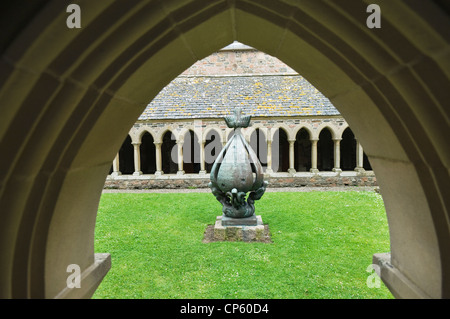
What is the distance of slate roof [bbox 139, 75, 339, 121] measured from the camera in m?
13.5

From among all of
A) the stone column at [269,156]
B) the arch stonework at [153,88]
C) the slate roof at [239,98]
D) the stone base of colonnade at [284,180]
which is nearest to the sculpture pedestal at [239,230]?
the arch stonework at [153,88]

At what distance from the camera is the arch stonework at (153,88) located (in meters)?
0.94

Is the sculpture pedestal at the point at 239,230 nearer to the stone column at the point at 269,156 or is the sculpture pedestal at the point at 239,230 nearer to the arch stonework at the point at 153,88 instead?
the arch stonework at the point at 153,88

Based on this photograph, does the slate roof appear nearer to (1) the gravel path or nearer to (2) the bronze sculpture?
(1) the gravel path

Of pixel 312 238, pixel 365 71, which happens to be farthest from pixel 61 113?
pixel 312 238

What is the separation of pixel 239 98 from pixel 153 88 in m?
12.8

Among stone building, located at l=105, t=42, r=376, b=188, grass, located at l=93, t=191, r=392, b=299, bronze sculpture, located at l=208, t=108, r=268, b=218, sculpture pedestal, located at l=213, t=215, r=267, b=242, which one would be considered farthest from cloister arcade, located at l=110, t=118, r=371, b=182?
sculpture pedestal, located at l=213, t=215, r=267, b=242

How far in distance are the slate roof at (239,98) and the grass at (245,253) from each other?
17.0 ft

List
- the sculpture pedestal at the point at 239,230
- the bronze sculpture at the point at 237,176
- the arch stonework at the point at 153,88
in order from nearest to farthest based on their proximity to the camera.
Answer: the arch stonework at the point at 153,88
the sculpture pedestal at the point at 239,230
the bronze sculpture at the point at 237,176

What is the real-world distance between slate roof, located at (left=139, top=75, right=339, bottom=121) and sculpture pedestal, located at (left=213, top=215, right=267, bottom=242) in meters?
7.32

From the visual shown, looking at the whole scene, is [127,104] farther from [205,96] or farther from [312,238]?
[205,96]

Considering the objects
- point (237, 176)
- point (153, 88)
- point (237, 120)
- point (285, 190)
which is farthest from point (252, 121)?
point (153, 88)

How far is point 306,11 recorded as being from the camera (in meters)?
1.22
